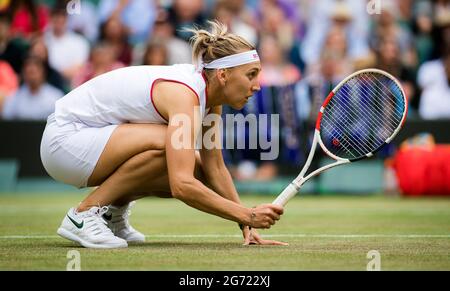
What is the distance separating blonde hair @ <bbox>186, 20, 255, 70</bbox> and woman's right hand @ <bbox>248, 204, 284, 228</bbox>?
968 millimetres

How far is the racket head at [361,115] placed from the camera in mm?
6262

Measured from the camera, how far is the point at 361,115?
27.1 ft

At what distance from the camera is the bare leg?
5.46 metres

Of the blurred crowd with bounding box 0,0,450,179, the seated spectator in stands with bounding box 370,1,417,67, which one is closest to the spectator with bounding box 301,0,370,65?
the blurred crowd with bounding box 0,0,450,179

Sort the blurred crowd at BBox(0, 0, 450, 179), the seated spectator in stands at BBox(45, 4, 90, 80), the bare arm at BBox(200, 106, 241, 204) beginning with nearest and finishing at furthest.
Answer: the bare arm at BBox(200, 106, 241, 204), the blurred crowd at BBox(0, 0, 450, 179), the seated spectator in stands at BBox(45, 4, 90, 80)

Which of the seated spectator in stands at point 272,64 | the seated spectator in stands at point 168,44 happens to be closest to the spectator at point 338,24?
the seated spectator in stands at point 272,64

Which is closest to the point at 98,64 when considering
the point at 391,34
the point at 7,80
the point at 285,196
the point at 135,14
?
the point at 7,80

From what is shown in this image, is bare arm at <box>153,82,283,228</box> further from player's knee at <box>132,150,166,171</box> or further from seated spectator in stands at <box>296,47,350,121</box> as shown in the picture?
seated spectator in stands at <box>296,47,350,121</box>

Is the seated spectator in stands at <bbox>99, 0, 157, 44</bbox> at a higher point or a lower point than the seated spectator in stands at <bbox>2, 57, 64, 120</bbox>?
higher

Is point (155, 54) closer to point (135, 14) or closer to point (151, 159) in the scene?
point (135, 14)

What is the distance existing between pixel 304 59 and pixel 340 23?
708 millimetres

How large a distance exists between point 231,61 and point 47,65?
7.11 meters
